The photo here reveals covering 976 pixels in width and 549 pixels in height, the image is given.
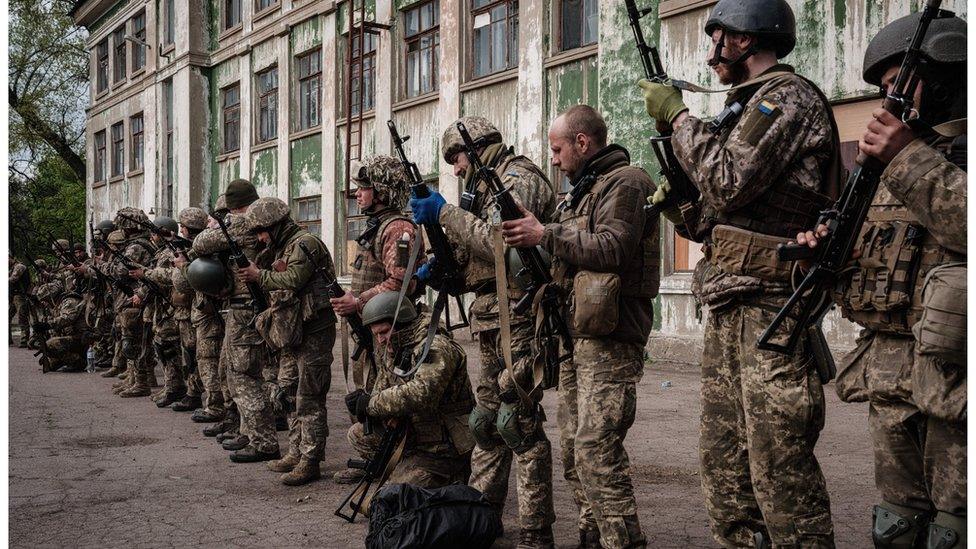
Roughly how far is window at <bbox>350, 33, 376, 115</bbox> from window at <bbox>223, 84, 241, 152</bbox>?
5959mm

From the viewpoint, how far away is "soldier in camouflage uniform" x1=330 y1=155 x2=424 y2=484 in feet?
20.0

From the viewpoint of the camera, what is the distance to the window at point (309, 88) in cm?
2147

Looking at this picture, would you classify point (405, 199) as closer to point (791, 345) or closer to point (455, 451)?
point (455, 451)

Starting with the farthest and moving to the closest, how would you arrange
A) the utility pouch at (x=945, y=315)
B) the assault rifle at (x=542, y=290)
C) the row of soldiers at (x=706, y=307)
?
the assault rifle at (x=542, y=290), the row of soldiers at (x=706, y=307), the utility pouch at (x=945, y=315)

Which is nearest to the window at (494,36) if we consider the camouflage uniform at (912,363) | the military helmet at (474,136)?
the military helmet at (474,136)

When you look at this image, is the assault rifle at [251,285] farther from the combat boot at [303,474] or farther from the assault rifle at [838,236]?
the assault rifle at [838,236]

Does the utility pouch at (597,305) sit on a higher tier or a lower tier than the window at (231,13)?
lower

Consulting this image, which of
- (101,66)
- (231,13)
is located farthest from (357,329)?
(101,66)

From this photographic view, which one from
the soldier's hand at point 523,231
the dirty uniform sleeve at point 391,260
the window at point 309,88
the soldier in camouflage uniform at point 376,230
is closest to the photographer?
the soldier's hand at point 523,231

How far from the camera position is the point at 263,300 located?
7.36 metres

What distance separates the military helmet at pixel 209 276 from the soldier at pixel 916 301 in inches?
Result: 211

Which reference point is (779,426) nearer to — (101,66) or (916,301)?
(916,301)

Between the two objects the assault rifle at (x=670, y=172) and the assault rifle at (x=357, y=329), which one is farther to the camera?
the assault rifle at (x=357, y=329)

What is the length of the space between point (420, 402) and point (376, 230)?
1560mm
